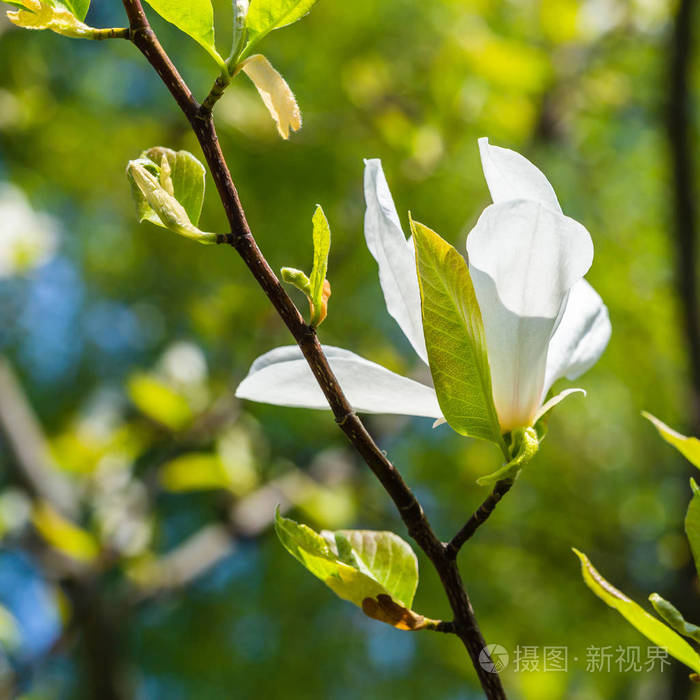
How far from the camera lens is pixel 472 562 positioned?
2.17 m

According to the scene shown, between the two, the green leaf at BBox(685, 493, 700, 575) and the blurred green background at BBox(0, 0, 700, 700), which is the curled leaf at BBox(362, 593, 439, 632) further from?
the blurred green background at BBox(0, 0, 700, 700)

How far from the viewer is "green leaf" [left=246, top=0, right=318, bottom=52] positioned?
0.29 metres

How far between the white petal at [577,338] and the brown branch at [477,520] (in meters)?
0.07

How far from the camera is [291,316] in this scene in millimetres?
271

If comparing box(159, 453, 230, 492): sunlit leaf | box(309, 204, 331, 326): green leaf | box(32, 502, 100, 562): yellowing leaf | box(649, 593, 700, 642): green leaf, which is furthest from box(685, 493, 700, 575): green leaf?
box(159, 453, 230, 492): sunlit leaf

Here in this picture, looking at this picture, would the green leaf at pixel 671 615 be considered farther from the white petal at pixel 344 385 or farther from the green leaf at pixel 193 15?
the green leaf at pixel 193 15

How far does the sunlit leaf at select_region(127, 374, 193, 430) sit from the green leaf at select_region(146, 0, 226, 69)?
0.91 m

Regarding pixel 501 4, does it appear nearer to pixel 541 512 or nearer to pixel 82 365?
pixel 541 512

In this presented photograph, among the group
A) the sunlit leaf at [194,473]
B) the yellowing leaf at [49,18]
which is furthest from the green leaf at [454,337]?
the sunlit leaf at [194,473]

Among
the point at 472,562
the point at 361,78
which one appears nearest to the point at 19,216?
the point at 361,78

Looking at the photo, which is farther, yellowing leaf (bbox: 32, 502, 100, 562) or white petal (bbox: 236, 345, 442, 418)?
yellowing leaf (bbox: 32, 502, 100, 562)

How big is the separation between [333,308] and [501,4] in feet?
2.59

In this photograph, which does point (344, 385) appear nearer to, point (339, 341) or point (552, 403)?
point (552, 403)

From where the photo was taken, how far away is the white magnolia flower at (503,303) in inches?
11.4
